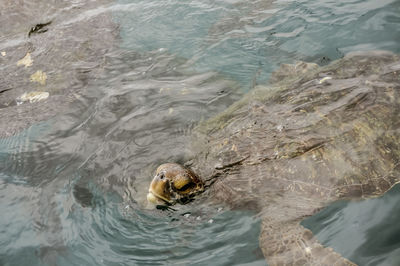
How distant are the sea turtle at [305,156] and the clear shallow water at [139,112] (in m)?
0.17

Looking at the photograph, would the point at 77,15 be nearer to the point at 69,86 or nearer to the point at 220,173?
the point at 69,86

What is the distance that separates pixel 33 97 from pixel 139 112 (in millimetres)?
1828

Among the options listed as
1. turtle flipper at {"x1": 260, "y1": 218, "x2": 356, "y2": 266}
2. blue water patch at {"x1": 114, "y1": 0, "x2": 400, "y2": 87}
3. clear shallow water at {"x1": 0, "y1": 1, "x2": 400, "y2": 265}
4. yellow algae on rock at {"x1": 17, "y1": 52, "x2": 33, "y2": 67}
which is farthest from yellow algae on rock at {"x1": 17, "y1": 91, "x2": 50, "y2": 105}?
turtle flipper at {"x1": 260, "y1": 218, "x2": 356, "y2": 266}

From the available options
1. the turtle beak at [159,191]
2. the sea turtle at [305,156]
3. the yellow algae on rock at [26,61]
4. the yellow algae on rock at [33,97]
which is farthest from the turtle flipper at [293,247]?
the yellow algae on rock at [26,61]

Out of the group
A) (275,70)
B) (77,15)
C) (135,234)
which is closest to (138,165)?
(135,234)

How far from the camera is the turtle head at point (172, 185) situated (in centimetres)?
334

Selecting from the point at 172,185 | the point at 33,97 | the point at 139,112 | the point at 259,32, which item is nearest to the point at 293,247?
the point at 172,185

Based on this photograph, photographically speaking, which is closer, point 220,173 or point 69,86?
point 220,173

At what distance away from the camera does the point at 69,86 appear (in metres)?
5.50

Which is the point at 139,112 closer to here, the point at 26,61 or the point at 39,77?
the point at 39,77

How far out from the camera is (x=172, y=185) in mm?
3373

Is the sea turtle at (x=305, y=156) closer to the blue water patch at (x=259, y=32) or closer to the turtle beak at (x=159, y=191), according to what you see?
the turtle beak at (x=159, y=191)

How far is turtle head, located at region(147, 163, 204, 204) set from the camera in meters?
3.34

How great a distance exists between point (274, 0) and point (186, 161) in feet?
13.5
